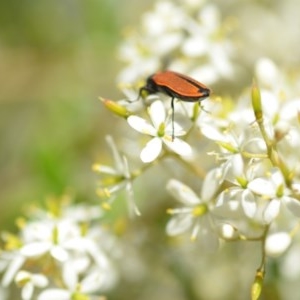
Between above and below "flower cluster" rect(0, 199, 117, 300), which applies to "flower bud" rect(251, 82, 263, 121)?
above

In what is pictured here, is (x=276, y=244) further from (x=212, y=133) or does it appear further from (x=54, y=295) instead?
(x=54, y=295)

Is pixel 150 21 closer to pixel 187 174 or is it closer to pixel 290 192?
pixel 187 174

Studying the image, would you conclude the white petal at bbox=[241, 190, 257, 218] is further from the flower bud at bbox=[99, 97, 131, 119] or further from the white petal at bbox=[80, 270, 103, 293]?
the white petal at bbox=[80, 270, 103, 293]

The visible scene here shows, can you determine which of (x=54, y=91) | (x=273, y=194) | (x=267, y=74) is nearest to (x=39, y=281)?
(x=273, y=194)

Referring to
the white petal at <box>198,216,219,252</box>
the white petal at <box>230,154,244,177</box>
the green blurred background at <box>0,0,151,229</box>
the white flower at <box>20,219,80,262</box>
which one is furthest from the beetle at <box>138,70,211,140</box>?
the green blurred background at <box>0,0,151,229</box>

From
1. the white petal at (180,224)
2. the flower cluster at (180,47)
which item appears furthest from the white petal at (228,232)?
the flower cluster at (180,47)

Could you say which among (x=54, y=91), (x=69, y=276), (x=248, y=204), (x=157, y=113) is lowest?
(x=54, y=91)

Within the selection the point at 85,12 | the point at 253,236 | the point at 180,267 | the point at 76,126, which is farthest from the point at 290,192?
the point at 85,12

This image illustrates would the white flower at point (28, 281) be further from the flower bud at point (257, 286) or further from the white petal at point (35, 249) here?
the flower bud at point (257, 286)
